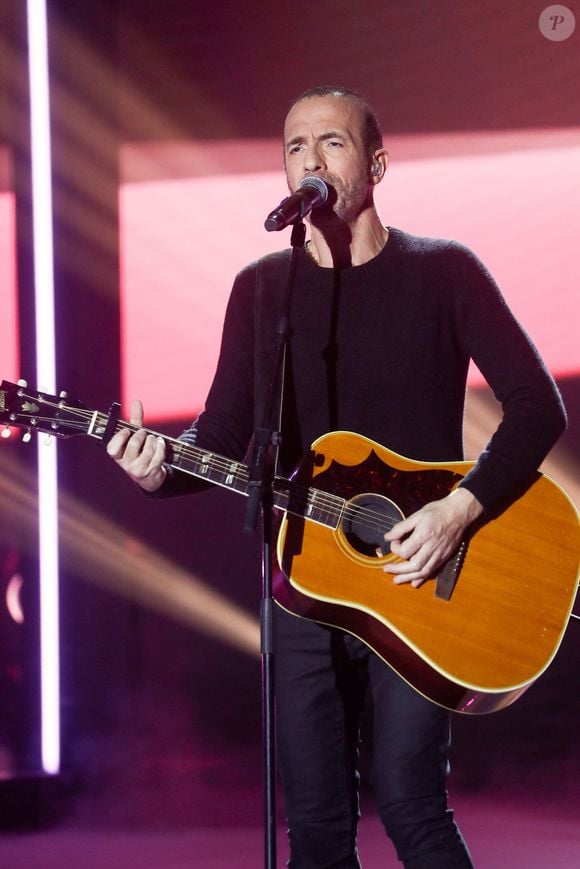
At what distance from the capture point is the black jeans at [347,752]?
6.82ft

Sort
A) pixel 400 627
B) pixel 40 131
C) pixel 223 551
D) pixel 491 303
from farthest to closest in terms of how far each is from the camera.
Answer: pixel 223 551
pixel 40 131
pixel 491 303
pixel 400 627

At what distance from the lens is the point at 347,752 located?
223 cm

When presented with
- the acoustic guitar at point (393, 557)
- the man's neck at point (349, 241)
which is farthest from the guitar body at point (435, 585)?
the man's neck at point (349, 241)

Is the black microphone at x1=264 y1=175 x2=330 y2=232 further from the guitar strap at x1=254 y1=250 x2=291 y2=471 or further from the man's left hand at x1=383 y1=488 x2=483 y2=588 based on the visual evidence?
the man's left hand at x1=383 y1=488 x2=483 y2=588

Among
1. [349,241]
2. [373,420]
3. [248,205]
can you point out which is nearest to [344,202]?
[349,241]

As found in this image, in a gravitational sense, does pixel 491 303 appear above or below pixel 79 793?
above

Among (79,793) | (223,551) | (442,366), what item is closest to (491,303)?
(442,366)

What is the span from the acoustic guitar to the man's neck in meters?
0.45

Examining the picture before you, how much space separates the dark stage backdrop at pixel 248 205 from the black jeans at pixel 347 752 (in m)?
1.50

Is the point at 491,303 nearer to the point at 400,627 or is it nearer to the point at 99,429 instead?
the point at 400,627

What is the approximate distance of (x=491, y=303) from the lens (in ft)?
7.37

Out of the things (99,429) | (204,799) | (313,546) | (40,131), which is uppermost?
(40,131)

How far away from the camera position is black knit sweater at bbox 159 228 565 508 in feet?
7.25

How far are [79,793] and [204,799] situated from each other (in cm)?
44
